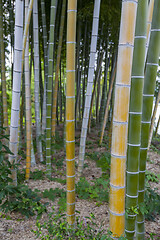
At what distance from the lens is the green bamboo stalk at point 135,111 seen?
111cm

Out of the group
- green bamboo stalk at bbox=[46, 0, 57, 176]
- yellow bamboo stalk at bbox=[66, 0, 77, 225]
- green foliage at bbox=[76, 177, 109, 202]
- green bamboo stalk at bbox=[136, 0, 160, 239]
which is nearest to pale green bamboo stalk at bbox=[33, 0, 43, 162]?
green bamboo stalk at bbox=[46, 0, 57, 176]

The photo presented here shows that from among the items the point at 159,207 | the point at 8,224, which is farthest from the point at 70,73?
the point at 8,224

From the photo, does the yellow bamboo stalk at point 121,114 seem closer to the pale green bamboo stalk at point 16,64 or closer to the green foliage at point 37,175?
the pale green bamboo stalk at point 16,64

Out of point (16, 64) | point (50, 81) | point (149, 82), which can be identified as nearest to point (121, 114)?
point (149, 82)

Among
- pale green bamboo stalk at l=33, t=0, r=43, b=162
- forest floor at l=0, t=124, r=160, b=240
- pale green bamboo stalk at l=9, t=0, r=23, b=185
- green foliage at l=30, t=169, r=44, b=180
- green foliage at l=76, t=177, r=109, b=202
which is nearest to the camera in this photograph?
pale green bamboo stalk at l=9, t=0, r=23, b=185

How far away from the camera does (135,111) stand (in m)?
1.18

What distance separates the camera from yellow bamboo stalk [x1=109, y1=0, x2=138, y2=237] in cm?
100

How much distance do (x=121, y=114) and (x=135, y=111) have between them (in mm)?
155

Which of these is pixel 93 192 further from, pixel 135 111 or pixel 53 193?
pixel 135 111

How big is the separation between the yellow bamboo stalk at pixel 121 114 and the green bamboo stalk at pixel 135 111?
13 cm

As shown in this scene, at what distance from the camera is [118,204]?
3.76 feet

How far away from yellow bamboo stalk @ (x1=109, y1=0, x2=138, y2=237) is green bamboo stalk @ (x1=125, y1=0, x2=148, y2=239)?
0.41 feet

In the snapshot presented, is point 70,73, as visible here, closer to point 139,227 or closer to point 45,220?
point 139,227

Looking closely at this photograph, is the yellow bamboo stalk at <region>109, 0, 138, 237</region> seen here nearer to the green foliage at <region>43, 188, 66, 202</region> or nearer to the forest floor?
the forest floor
